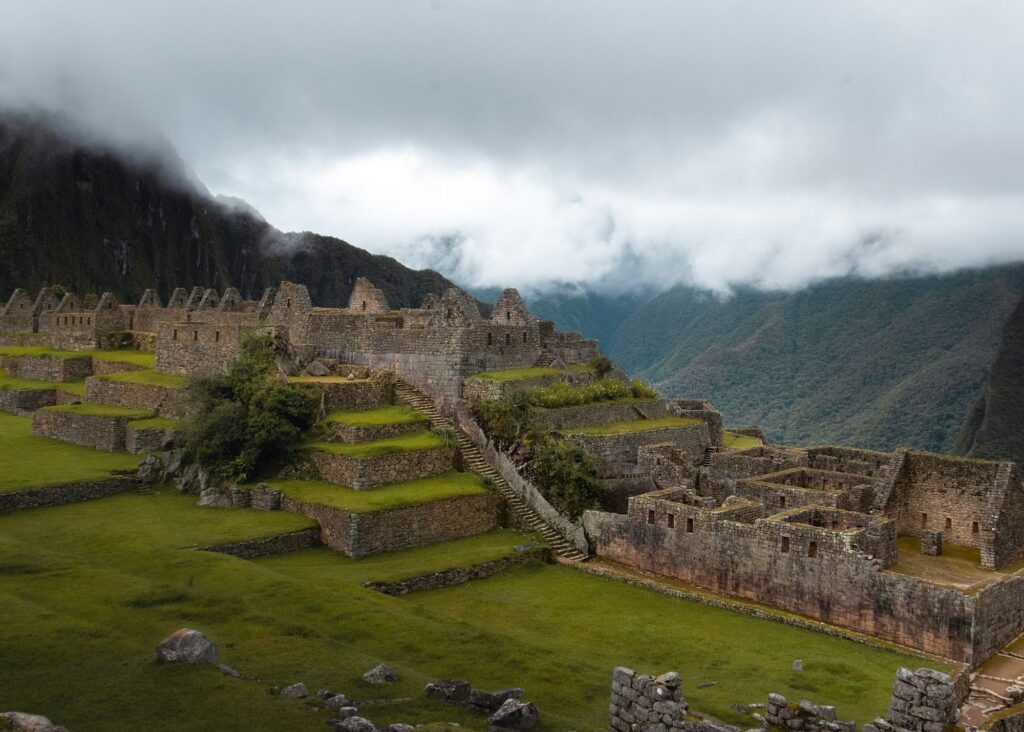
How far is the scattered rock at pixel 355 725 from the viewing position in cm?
995

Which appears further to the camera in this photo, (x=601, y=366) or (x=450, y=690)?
(x=601, y=366)

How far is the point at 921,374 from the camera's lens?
5781 cm

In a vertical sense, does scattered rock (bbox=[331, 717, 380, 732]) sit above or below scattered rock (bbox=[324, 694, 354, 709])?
above

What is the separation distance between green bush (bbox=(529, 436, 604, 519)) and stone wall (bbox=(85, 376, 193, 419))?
483 inches

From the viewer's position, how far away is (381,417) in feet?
86.4

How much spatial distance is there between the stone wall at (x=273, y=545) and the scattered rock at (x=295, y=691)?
852 cm

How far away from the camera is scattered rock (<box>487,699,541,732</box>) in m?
10.6

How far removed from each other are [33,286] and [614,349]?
119 metres

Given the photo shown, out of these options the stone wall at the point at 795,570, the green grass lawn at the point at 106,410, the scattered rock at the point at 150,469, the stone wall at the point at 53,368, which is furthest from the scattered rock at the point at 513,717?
the stone wall at the point at 53,368

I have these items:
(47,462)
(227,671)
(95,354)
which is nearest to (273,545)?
(227,671)

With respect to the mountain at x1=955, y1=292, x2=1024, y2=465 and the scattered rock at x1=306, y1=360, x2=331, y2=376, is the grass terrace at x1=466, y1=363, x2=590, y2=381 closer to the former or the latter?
the scattered rock at x1=306, y1=360, x2=331, y2=376

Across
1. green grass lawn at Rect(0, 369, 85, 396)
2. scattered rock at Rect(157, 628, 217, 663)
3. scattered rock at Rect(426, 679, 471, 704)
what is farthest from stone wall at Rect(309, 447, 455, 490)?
green grass lawn at Rect(0, 369, 85, 396)

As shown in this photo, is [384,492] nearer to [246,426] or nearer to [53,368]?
[246,426]

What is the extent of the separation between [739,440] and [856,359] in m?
25.4
